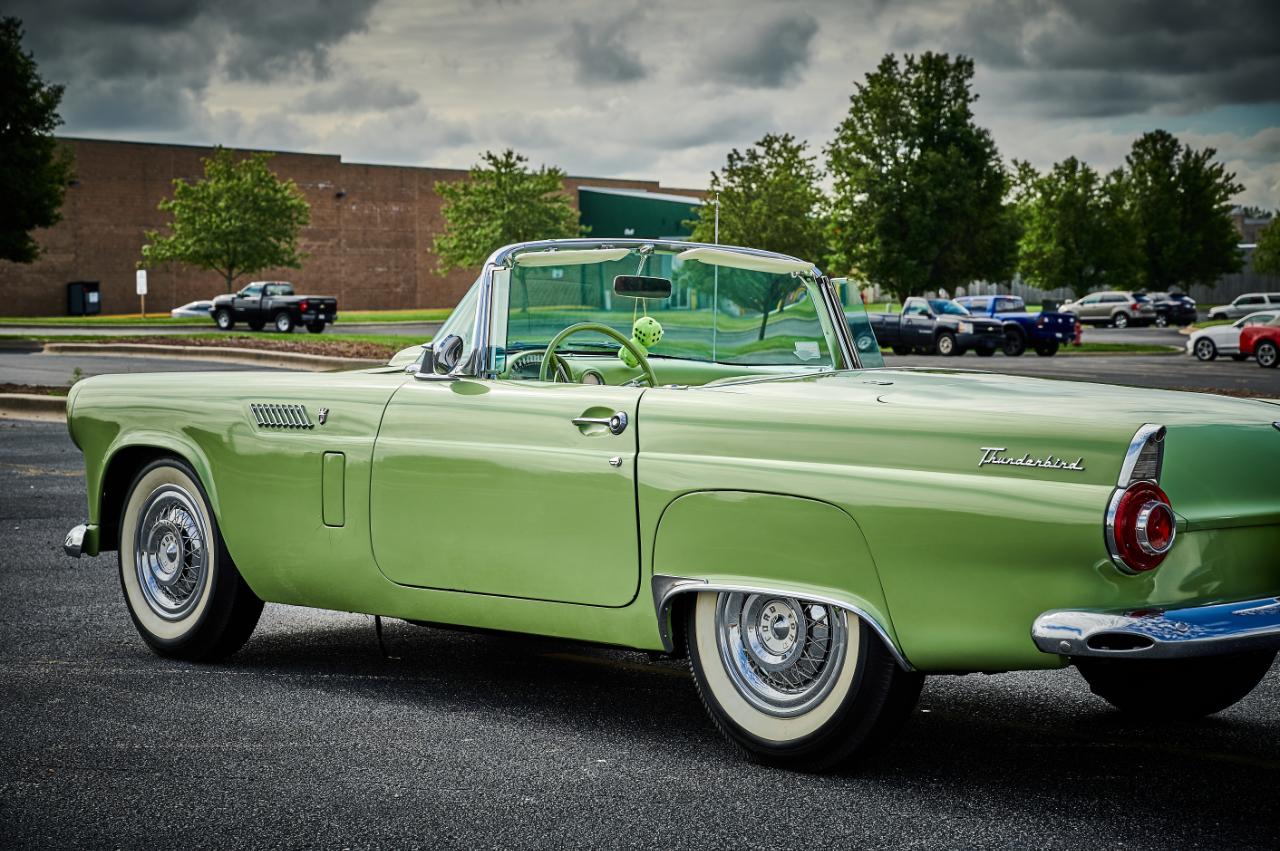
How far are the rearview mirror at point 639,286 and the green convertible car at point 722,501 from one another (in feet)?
0.07

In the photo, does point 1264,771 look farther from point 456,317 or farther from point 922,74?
point 922,74

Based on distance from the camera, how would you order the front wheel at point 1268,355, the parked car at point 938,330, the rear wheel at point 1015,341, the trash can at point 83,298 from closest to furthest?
the front wheel at point 1268,355, the parked car at point 938,330, the rear wheel at point 1015,341, the trash can at point 83,298

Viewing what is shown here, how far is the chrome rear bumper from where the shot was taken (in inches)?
143

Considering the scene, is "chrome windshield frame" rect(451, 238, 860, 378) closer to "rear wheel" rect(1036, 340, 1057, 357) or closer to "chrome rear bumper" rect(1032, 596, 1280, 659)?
"chrome rear bumper" rect(1032, 596, 1280, 659)

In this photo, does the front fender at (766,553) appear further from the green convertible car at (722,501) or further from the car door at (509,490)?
the car door at (509,490)

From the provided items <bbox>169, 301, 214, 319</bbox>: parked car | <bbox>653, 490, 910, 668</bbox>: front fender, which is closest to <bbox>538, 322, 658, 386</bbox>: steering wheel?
<bbox>653, 490, 910, 668</bbox>: front fender

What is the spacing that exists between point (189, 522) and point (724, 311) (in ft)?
7.56

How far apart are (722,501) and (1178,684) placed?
1.79 m

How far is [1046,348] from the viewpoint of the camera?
120ft

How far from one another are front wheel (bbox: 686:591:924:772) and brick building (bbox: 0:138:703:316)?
229 feet

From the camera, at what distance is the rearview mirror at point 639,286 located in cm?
578

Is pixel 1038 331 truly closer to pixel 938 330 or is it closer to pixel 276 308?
pixel 938 330

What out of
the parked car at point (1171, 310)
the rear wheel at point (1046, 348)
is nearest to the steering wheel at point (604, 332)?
the rear wheel at point (1046, 348)

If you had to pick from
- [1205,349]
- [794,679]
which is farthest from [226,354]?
[794,679]
